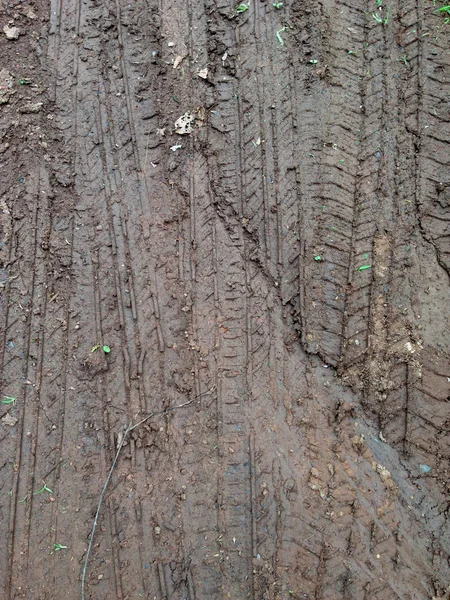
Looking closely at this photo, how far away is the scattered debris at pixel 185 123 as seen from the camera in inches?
143

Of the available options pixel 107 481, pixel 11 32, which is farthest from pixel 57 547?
pixel 11 32

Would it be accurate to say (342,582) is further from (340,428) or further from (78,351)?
(78,351)

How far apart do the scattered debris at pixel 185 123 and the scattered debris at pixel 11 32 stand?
1440 mm

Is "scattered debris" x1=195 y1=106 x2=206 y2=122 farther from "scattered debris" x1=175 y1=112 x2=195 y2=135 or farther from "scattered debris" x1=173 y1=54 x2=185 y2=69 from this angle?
"scattered debris" x1=173 y1=54 x2=185 y2=69

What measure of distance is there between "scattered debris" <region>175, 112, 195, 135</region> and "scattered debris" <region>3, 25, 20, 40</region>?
4.72ft

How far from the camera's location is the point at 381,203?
3.37 meters

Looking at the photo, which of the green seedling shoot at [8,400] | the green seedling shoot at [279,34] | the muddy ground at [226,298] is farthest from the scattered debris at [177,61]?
the green seedling shoot at [8,400]

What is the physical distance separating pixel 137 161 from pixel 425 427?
2.49 metres

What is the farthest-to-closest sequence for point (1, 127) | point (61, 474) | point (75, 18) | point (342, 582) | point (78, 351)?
1. point (75, 18)
2. point (1, 127)
3. point (78, 351)
4. point (61, 474)
5. point (342, 582)

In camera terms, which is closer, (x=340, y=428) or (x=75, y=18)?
(x=340, y=428)

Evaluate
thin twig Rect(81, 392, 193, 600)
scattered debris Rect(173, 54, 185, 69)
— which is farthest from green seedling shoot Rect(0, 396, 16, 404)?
scattered debris Rect(173, 54, 185, 69)

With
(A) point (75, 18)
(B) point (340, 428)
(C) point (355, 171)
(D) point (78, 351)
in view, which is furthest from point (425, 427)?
(A) point (75, 18)

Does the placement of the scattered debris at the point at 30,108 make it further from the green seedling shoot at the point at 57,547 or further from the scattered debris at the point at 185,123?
the green seedling shoot at the point at 57,547

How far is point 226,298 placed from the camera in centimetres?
325
